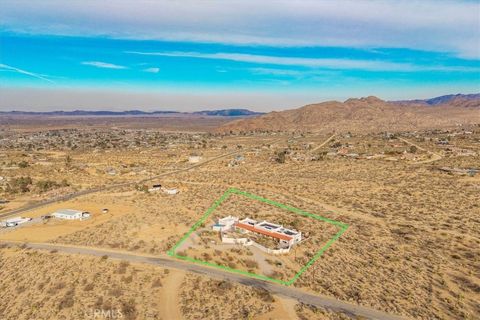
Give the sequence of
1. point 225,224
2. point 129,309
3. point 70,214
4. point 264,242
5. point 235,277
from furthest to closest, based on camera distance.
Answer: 1. point 70,214
2. point 225,224
3. point 264,242
4. point 235,277
5. point 129,309

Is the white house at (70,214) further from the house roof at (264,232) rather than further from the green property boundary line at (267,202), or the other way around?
the house roof at (264,232)

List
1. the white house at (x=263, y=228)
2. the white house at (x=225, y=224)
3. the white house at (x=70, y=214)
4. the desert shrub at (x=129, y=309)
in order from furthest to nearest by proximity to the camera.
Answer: the white house at (x=70, y=214), the white house at (x=225, y=224), the white house at (x=263, y=228), the desert shrub at (x=129, y=309)

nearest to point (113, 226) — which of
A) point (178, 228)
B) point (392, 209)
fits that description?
point (178, 228)

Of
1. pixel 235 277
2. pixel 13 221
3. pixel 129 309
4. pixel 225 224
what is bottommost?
pixel 13 221

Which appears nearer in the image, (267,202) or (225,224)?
(225,224)

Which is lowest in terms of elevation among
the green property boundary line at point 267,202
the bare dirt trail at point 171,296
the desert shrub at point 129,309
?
the desert shrub at point 129,309

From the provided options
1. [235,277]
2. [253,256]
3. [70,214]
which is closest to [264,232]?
[253,256]

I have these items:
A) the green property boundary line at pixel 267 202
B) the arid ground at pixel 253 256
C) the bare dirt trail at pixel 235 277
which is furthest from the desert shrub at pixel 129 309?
the green property boundary line at pixel 267 202

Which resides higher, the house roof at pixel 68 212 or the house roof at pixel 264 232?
the house roof at pixel 264 232

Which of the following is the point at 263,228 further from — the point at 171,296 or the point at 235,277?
the point at 171,296
